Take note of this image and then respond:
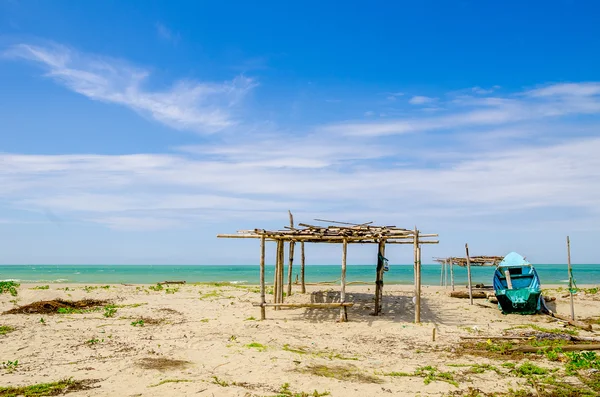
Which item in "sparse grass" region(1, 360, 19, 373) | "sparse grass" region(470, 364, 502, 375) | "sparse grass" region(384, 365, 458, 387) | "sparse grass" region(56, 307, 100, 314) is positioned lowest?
"sparse grass" region(470, 364, 502, 375)

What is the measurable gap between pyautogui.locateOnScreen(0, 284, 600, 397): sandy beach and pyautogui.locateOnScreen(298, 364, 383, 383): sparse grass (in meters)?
0.02

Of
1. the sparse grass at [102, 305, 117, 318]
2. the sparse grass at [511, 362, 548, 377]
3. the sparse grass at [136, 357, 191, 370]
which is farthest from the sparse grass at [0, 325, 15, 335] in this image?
the sparse grass at [511, 362, 548, 377]

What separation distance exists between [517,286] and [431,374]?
1185 cm

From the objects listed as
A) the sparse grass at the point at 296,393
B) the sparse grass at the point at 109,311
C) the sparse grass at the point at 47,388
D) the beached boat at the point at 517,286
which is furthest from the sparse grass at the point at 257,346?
the beached boat at the point at 517,286

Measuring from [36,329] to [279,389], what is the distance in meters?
9.21

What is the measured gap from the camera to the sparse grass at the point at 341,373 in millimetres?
8336

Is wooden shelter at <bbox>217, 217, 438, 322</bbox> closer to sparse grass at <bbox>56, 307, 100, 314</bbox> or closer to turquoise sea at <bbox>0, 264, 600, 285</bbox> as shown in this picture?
sparse grass at <bbox>56, 307, 100, 314</bbox>

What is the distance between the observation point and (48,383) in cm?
783

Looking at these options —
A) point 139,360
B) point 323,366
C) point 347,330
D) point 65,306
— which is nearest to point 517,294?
point 347,330

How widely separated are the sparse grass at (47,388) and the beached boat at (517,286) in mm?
15019

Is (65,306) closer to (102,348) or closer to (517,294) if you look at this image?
(102,348)

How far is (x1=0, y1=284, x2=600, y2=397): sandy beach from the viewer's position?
792cm

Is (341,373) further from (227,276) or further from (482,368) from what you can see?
(227,276)

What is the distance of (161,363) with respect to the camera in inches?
360
